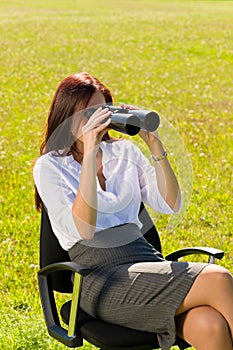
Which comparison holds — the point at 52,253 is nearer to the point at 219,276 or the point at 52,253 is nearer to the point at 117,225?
the point at 117,225

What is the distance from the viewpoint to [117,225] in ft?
12.4

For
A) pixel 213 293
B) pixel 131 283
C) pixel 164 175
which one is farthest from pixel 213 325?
pixel 164 175

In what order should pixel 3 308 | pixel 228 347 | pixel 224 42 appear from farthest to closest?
pixel 224 42
pixel 3 308
pixel 228 347

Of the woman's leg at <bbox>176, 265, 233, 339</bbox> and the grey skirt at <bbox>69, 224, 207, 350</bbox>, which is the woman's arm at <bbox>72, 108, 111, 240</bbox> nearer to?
the grey skirt at <bbox>69, 224, 207, 350</bbox>

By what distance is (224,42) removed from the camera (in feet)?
55.9

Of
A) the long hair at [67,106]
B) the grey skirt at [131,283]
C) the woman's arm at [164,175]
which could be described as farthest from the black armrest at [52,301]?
the woman's arm at [164,175]

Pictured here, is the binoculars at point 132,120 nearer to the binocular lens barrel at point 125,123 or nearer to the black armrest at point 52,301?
the binocular lens barrel at point 125,123

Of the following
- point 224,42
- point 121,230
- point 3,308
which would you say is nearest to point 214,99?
point 224,42

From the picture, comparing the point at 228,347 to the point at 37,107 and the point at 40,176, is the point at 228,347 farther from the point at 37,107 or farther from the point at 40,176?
the point at 37,107

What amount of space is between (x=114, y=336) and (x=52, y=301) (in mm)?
405

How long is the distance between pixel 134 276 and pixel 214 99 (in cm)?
832

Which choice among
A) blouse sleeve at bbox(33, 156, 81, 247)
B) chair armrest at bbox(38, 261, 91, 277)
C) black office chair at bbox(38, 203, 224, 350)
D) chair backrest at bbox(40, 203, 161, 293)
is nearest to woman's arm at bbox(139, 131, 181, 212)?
black office chair at bbox(38, 203, 224, 350)

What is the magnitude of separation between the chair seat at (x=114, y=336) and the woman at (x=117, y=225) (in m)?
0.03

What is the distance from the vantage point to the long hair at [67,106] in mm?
3707
